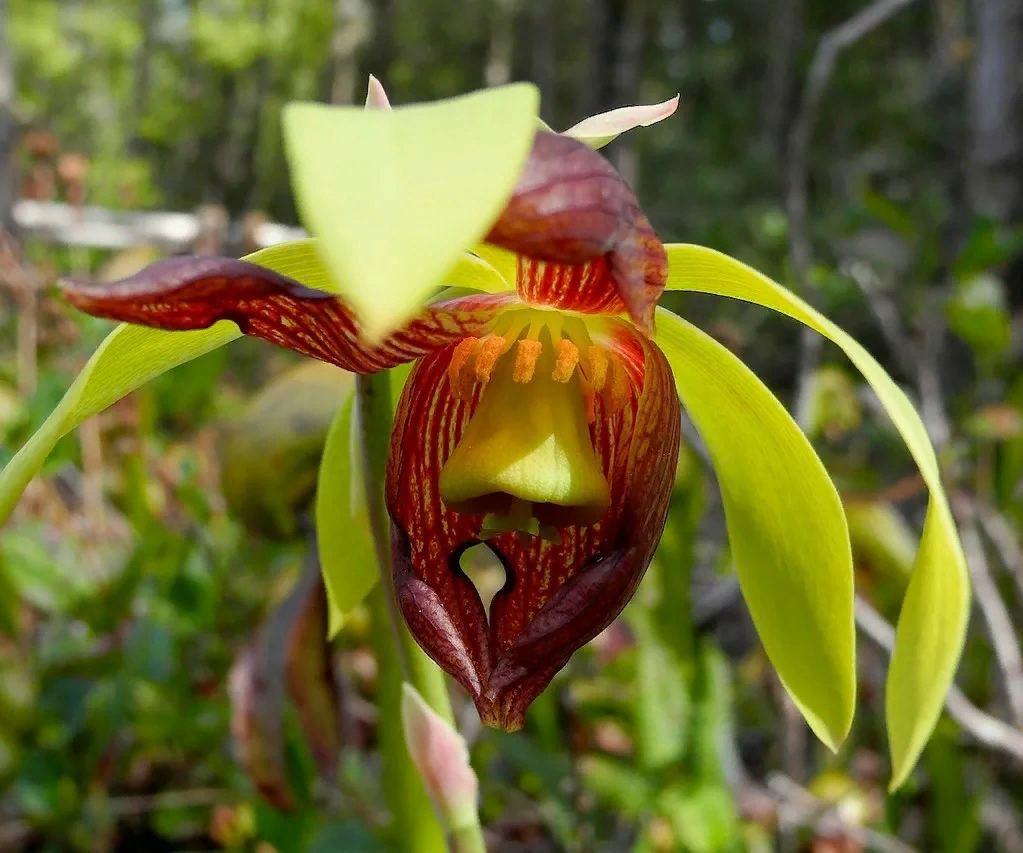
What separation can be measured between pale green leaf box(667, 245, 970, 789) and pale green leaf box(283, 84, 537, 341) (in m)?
0.26

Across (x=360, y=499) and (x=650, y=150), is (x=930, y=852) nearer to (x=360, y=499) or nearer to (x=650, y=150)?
(x=360, y=499)

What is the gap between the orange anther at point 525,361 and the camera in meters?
0.72

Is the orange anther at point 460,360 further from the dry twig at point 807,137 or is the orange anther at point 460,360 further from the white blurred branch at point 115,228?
the white blurred branch at point 115,228

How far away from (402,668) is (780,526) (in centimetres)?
32

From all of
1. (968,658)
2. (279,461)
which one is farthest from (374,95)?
(968,658)

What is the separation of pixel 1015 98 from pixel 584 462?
369 centimetres

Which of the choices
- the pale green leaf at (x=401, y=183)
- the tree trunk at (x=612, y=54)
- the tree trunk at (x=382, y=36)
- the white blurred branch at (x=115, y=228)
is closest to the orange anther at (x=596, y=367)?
the pale green leaf at (x=401, y=183)

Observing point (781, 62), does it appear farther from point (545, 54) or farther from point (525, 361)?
point (525, 361)

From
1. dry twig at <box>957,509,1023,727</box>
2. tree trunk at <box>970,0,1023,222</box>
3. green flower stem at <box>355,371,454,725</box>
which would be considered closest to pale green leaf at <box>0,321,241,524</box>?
green flower stem at <box>355,371,454,725</box>

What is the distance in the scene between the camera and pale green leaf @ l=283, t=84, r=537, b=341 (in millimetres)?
307

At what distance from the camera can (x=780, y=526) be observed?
2.63ft

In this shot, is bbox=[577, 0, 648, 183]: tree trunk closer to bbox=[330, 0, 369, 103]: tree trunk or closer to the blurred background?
the blurred background

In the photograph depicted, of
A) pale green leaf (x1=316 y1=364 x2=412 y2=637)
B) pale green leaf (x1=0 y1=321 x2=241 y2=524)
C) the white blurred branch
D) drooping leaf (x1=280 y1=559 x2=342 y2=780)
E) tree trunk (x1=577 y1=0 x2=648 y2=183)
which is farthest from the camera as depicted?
tree trunk (x1=577 y1=0 x2=648 y2=183)

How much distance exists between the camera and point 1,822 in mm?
2092
